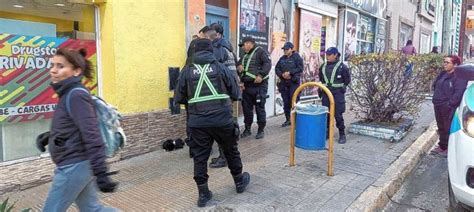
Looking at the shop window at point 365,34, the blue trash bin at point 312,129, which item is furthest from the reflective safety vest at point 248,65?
the shop window at point 365,34

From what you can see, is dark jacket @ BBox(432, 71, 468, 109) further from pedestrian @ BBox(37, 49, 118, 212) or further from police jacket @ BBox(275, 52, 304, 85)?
pedestrian @ BBox(37, 49, 118, 212)

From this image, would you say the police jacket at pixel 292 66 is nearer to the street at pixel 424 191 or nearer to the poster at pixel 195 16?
the poster at pixel 195 16

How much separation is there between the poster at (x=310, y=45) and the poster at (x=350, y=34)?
175 cm

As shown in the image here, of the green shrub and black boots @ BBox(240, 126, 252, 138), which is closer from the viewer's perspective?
black boots @ BBox(240, 126, 252, 138)

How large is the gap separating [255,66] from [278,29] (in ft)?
8.22

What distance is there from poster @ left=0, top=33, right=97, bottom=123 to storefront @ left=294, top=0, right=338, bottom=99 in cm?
615

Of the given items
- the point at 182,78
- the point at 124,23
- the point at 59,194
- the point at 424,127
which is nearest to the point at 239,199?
the point at 182,78

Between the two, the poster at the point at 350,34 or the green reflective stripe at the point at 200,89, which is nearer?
the green reflective stripe at the point at 200,89

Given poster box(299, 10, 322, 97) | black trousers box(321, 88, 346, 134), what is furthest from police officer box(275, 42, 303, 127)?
poster box(299, 10, 322, 97)

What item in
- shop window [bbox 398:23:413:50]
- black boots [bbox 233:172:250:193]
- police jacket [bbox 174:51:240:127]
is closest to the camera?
police jacket [bbox 174:51:240:127]

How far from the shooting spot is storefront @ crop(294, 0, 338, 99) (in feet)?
31.6

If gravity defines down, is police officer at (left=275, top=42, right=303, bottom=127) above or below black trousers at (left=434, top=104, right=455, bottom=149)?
above

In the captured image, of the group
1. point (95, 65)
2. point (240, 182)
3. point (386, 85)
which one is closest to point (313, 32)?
point (386, 85)

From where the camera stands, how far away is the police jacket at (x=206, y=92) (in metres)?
3.70
